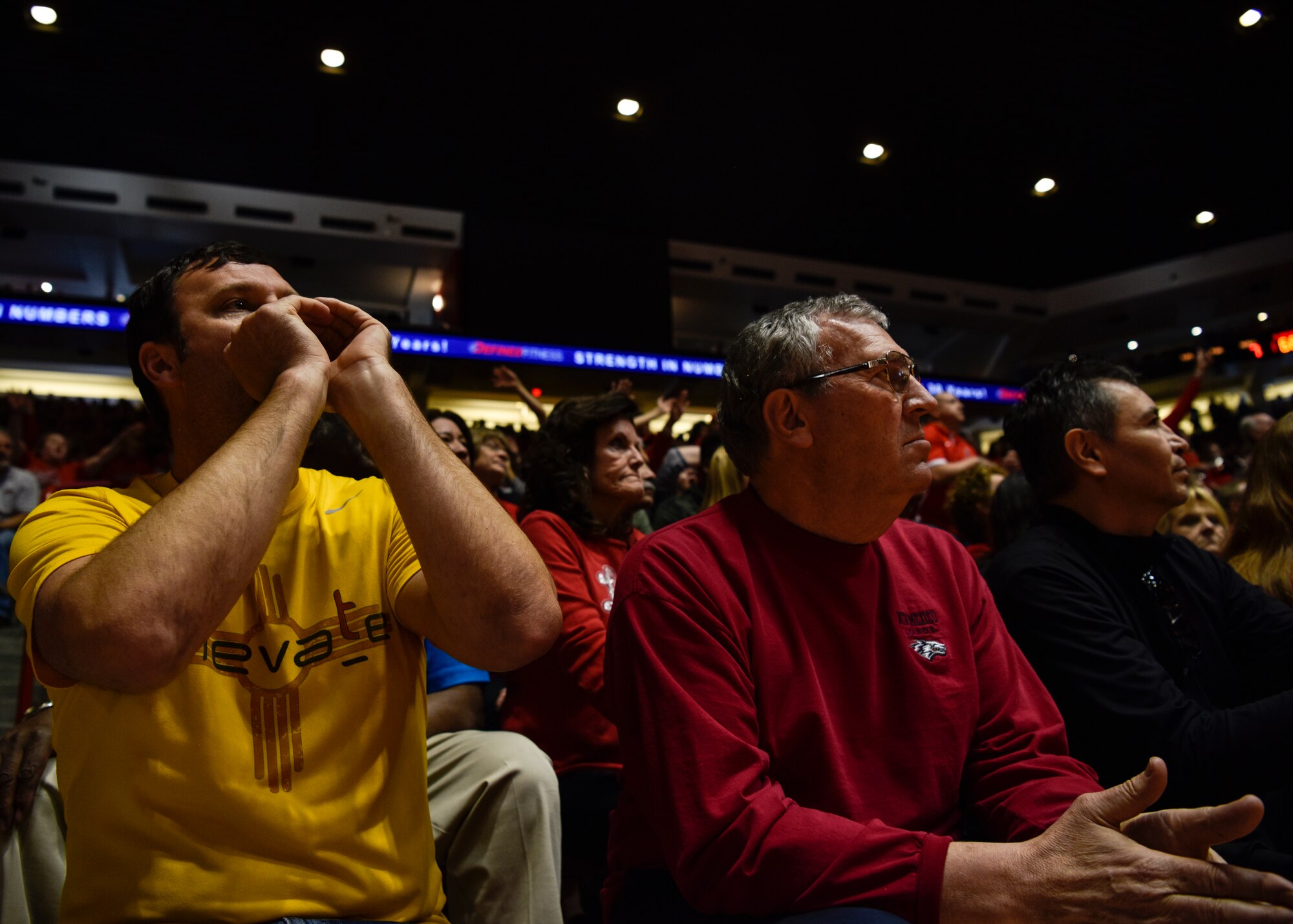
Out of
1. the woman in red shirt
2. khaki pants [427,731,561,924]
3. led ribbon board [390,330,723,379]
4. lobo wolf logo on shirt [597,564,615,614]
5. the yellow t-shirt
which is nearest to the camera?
the yellow t-shirt

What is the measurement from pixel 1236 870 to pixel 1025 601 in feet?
2.57

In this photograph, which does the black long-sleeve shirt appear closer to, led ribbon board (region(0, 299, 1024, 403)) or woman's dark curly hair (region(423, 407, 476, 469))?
woman's dark curly hair (region(423, 407, 476, 469))

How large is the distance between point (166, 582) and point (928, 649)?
0.95 metres

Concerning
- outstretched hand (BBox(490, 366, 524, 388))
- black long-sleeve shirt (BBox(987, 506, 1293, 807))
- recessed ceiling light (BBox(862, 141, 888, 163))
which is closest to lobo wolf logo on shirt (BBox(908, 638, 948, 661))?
black long-sleeve shirt (BBox(987, 506, 1293, 807))

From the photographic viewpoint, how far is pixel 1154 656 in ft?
5.55

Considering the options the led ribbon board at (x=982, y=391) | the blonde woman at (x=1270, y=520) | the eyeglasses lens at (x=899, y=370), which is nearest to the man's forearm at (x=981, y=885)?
the eyeglasses lens at (x=899, y=370)

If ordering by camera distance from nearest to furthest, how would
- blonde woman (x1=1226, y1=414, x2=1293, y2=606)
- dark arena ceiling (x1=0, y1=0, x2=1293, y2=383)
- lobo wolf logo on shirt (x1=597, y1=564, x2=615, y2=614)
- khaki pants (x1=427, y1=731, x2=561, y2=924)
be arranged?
khaki pants (x1=427, y1=731, x2=561, y2=924)
blonde woman (x1=1226, y1=414, x2=1293, y2=606)
lobo wolf logo on shirt (x1=597, y1=564, x2=615, y2=614)
dark arena ceiling (x1=0, y1=0, x2=1293, y2=383)

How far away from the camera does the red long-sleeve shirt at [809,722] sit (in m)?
0.94

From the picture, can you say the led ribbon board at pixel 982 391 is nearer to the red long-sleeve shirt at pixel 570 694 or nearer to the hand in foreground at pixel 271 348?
the red long-sleeve shirt at pixel 570 694

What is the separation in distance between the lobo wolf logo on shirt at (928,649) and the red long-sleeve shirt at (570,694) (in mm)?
808

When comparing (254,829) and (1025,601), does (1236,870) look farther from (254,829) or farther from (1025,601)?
(254,829)

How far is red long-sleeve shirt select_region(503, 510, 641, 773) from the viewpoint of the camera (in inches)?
75.9

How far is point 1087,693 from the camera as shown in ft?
4.93

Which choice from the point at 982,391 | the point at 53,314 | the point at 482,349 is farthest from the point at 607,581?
the point at 982,391
